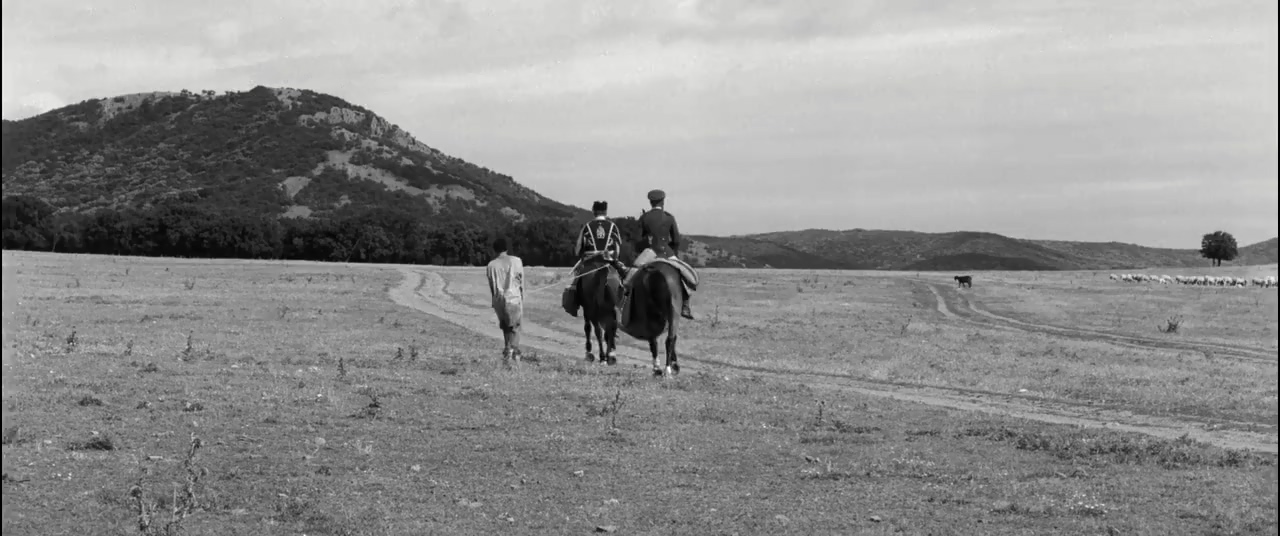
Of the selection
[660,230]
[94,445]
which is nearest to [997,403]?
[660,230]

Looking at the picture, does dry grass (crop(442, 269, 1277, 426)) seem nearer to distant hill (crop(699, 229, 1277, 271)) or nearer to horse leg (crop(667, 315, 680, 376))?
horse leg (crop(667, 315, 680, 376))

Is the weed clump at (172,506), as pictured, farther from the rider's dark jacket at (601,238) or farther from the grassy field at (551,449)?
the rider's dark jacket at (601,238)

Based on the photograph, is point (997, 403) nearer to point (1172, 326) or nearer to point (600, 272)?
point (600, 272)

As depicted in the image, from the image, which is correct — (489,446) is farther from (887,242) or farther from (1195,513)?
(887,242)

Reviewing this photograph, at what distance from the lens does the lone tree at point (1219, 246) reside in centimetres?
15225

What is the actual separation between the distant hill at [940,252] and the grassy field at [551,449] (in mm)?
127592

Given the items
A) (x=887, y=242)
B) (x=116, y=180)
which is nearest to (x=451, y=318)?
(x=887, y=242)

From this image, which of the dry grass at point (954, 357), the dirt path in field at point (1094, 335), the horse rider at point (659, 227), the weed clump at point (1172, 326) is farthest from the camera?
the weed clump at point (1172, 326)

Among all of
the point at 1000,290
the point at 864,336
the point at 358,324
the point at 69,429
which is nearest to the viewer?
the point at 69,429

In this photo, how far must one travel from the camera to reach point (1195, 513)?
11.1 meters

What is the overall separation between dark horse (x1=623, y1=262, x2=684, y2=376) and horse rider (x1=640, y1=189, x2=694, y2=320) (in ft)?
0.89

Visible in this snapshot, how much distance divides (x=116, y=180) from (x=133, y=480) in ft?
665

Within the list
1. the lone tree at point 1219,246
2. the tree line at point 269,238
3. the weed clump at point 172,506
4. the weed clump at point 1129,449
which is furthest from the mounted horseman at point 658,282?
the lone tree at point 1219,246

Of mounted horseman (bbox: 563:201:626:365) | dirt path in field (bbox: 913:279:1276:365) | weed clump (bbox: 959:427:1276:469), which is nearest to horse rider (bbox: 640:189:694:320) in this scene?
mounted horseman (bbox: 563:201:626:365)
